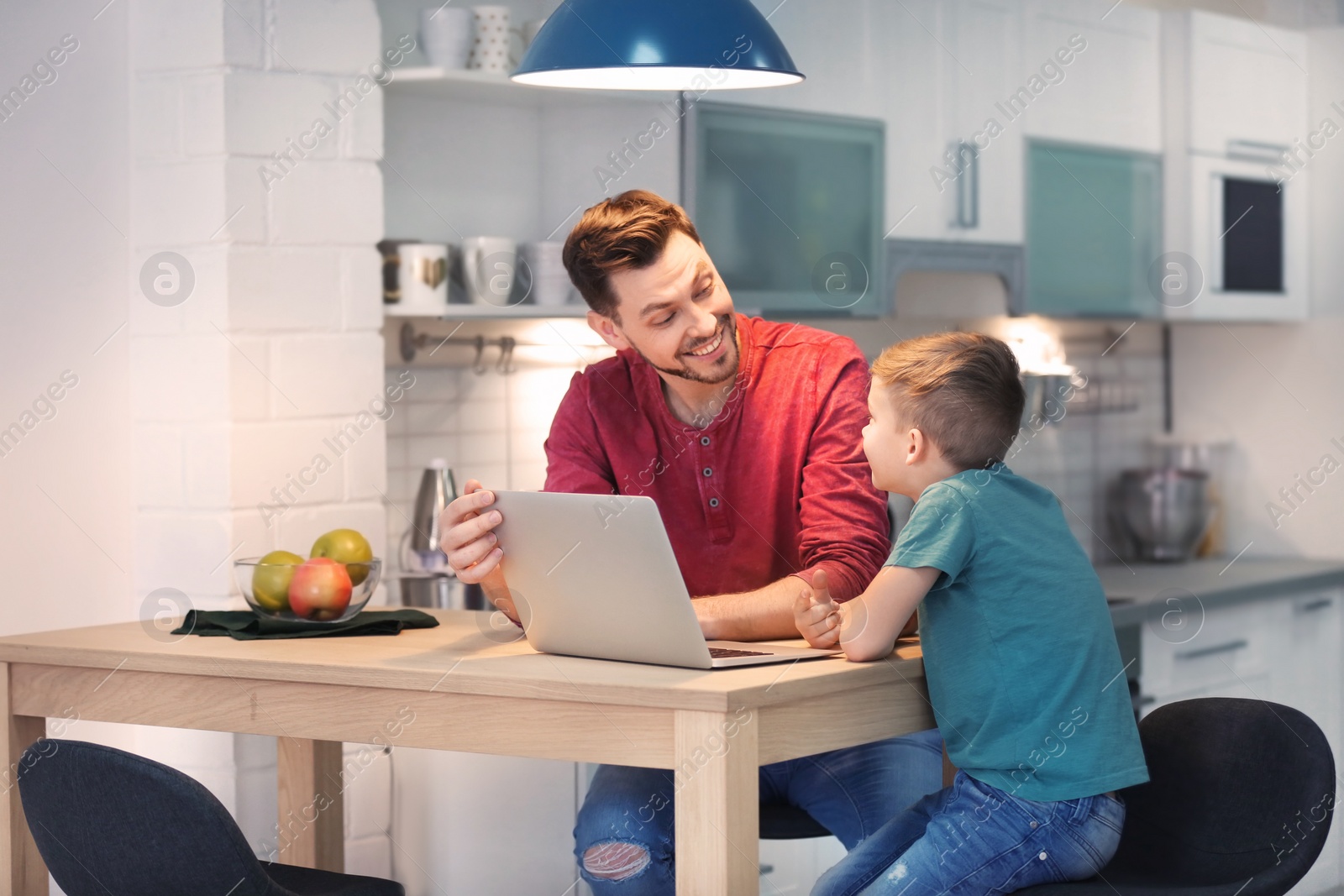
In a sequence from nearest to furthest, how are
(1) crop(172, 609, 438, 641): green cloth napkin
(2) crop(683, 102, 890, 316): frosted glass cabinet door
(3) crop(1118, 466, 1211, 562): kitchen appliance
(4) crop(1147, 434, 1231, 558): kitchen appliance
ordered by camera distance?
(1) crop(172, 609, 438, 641): green cloth napkin → (2) crop(683, 102, 890, 316): frosted glass cabinet door → (3) crop(1118, 466, 1211, 562): kitchen appliance → (4) crop(1147, 434, 1231, 558): kitchen appliance

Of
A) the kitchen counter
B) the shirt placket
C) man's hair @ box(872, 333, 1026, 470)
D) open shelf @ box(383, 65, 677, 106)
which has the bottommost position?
the kitchen counter

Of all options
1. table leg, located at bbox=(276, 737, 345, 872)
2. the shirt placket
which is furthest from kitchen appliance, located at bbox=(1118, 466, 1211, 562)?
table leg, located at bbox=(276, 737, 345, 872)

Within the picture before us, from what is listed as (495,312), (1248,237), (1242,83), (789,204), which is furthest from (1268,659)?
(495,312)

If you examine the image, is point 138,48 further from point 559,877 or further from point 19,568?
point 559,877

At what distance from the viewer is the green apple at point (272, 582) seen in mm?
2080

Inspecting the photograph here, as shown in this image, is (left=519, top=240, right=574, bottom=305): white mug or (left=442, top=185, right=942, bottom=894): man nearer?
(left=442, top=185, right=942, bottom=894): man

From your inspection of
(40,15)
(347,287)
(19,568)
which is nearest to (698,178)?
(347,287)

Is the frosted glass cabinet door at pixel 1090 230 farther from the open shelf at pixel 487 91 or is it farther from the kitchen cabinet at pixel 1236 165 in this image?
the open shelf at pixel 487 91

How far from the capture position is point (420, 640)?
2.00 meters

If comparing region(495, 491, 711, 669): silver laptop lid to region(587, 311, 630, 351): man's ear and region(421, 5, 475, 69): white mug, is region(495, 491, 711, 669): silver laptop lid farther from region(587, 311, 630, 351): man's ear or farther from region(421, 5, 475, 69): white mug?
region(421, 5, 475, 69): white mug

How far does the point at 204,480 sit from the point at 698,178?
3.83 feet

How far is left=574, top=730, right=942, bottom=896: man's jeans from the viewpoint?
2076 millimetres

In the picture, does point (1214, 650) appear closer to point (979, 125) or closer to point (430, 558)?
point (979, 125)

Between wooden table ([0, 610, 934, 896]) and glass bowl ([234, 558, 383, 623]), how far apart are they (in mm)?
85
